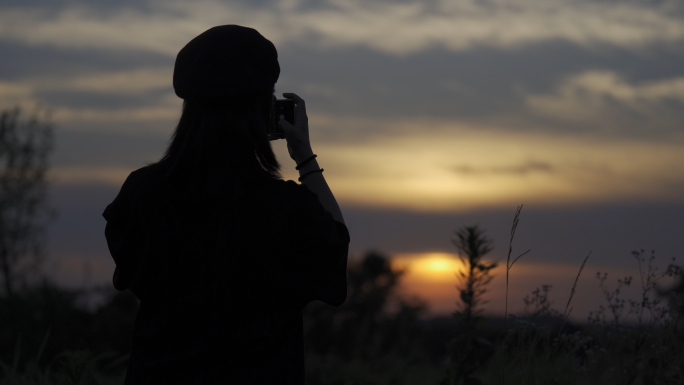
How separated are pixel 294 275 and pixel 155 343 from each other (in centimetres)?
51

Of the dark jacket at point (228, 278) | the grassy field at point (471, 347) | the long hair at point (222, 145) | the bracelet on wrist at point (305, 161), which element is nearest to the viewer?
the dark jacket at point (228, 278)

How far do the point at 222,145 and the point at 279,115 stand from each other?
39cm

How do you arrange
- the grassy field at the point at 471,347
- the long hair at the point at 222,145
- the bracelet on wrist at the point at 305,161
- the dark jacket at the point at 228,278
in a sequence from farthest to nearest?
the grassy field at the point at 471,347, the bracelet on wrist at the point at 305,161, the long hair at the point at 222,145, the dark jacket at the point at 228,278

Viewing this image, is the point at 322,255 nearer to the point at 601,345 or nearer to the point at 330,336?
the point at 601,345

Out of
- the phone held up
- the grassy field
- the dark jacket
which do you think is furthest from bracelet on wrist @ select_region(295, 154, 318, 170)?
the grassy field

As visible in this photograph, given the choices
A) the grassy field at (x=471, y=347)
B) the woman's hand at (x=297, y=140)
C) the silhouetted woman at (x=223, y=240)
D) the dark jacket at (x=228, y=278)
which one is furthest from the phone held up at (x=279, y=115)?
the grassy field at (x=471, y=347)

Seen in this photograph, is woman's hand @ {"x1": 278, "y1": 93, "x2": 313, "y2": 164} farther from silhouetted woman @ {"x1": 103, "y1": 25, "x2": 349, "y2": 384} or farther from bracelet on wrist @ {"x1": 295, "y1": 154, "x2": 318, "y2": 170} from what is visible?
silhouetted woman @ {"x1": 103, "y1": 25, "x2": 349, "y2": 384}

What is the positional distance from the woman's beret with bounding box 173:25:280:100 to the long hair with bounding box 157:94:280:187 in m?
0.05

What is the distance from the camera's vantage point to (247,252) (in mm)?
2131

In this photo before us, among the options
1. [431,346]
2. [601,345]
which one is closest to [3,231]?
[431,346]

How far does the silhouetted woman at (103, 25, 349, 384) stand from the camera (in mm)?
2141

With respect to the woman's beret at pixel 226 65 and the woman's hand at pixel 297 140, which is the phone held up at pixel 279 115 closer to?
the woman's hand at pixel 297 140

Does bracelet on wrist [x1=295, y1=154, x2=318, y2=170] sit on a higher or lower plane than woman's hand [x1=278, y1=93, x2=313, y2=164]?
lower

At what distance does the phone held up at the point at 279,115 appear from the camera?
2.54 m
